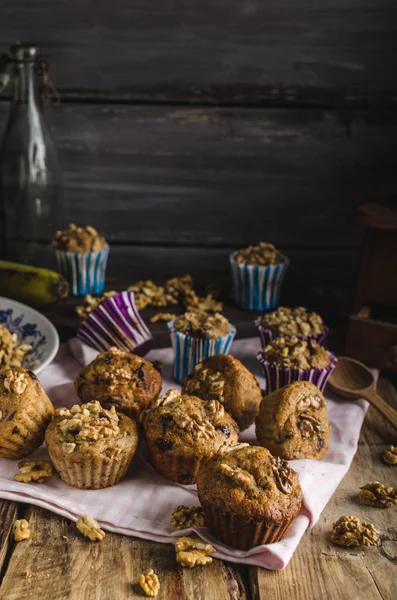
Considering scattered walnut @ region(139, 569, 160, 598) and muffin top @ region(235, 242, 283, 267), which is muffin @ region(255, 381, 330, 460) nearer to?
scattered walnut @ region(139, 569, 160, 598)

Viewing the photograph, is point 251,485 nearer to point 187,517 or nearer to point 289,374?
point 187,517

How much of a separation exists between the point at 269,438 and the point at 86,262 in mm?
913

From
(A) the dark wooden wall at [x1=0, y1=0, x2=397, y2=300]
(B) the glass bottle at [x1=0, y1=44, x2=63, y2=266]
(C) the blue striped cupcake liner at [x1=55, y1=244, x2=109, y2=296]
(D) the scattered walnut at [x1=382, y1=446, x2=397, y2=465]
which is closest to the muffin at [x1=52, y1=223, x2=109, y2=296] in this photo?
(C) the blue striped cupcake liner at [x1=55, y1=244, x2=109, y2=296]

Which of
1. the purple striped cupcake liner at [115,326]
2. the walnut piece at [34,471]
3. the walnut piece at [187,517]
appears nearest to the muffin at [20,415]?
the walnut piece at [34,471]

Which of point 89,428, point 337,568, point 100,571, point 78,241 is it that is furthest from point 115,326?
point 337,568

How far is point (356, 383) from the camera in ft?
6.17

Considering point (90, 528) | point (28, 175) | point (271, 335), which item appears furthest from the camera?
point (28, 175)

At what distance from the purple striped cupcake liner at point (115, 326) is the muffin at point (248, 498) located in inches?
28.6

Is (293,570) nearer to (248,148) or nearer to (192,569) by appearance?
(192,569)

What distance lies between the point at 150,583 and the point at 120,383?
A: 527mm

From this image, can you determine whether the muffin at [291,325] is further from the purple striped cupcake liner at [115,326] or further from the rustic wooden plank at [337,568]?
the rustic wooden plank at [337,568]

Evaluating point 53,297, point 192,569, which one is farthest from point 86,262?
point 192,569

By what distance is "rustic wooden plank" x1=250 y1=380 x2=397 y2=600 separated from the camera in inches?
46.4

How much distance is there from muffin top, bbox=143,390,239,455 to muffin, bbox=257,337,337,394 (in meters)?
0.28
